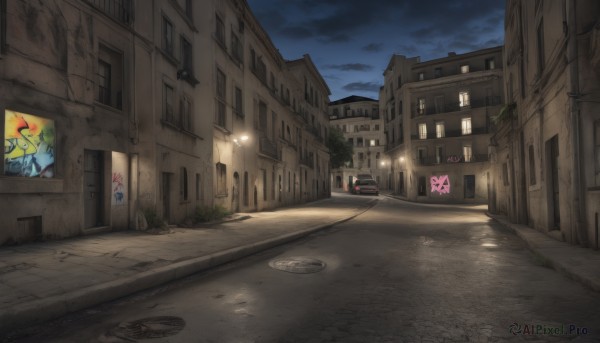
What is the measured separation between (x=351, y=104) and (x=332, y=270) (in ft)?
236

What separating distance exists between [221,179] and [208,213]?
3.26 m

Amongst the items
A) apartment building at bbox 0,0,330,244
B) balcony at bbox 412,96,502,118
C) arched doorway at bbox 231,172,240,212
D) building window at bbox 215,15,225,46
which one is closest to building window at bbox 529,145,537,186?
apartment building at bbox 0,0,330,244

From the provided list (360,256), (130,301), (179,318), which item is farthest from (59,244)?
(360,256)

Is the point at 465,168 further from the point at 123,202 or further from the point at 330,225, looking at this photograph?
the point at 123,202

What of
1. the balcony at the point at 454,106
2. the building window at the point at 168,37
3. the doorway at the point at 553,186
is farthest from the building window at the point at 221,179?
the balcony at the point at 454,106

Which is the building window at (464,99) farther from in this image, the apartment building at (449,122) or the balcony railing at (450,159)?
the balcony railing at (450,159)

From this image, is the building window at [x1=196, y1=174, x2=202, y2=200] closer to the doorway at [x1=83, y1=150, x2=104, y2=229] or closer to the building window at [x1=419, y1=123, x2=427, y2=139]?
the doorway at [x1=83, y1=150, x2=104, y2=229]

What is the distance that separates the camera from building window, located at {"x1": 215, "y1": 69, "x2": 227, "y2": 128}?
17.7 metres

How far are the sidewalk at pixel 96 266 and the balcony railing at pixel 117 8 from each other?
594cm

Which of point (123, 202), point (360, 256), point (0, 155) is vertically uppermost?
point (0, 155)

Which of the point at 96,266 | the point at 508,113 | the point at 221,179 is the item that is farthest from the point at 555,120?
the point at 221,179

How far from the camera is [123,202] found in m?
11.0

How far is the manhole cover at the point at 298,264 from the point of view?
6844mm

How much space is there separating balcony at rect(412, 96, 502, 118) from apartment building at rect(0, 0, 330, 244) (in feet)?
92.9
